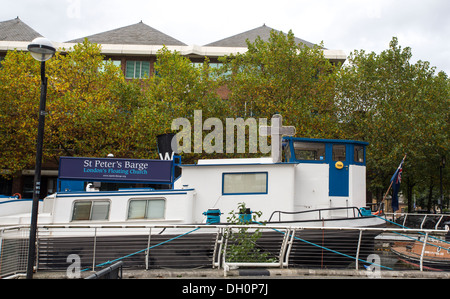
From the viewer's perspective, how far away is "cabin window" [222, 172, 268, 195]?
12.5 m

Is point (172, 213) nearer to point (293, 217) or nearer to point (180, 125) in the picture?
point (293, 217)

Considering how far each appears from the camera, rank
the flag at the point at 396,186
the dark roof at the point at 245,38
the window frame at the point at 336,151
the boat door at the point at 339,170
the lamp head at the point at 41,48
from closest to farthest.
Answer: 1. the lamp head at the point at 41,48
2. the boat door at the point at 339,170
3. the window frame at the point at 336,151
4. the flag at the point at 396,186
5. the dark roof at the point at 245,38

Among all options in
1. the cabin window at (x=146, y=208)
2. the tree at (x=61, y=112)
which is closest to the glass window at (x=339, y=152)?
the cabin window at (x=146, y=208)

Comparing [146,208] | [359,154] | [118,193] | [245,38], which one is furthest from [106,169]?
[245,38]

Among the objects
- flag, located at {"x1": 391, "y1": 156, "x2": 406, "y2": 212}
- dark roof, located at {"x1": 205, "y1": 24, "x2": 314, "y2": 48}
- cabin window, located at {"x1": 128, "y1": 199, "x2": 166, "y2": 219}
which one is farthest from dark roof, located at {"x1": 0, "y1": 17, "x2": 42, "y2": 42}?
flag, located at {"x1": 391, "y1": 156, "x2": 406, "y2": 212}

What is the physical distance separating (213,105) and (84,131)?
10.1 metres

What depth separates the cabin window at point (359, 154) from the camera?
13.3m

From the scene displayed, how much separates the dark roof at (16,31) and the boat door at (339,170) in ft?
138

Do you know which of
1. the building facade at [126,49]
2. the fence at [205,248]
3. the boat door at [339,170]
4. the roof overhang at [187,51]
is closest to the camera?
the fence at [205,248]

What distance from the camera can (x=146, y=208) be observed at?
11.8m

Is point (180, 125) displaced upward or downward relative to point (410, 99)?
downward

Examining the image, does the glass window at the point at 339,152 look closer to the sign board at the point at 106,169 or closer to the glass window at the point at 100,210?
the sign board at the point at 106,169

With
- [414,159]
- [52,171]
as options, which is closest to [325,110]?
[414,159]

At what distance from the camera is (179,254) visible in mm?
10266
